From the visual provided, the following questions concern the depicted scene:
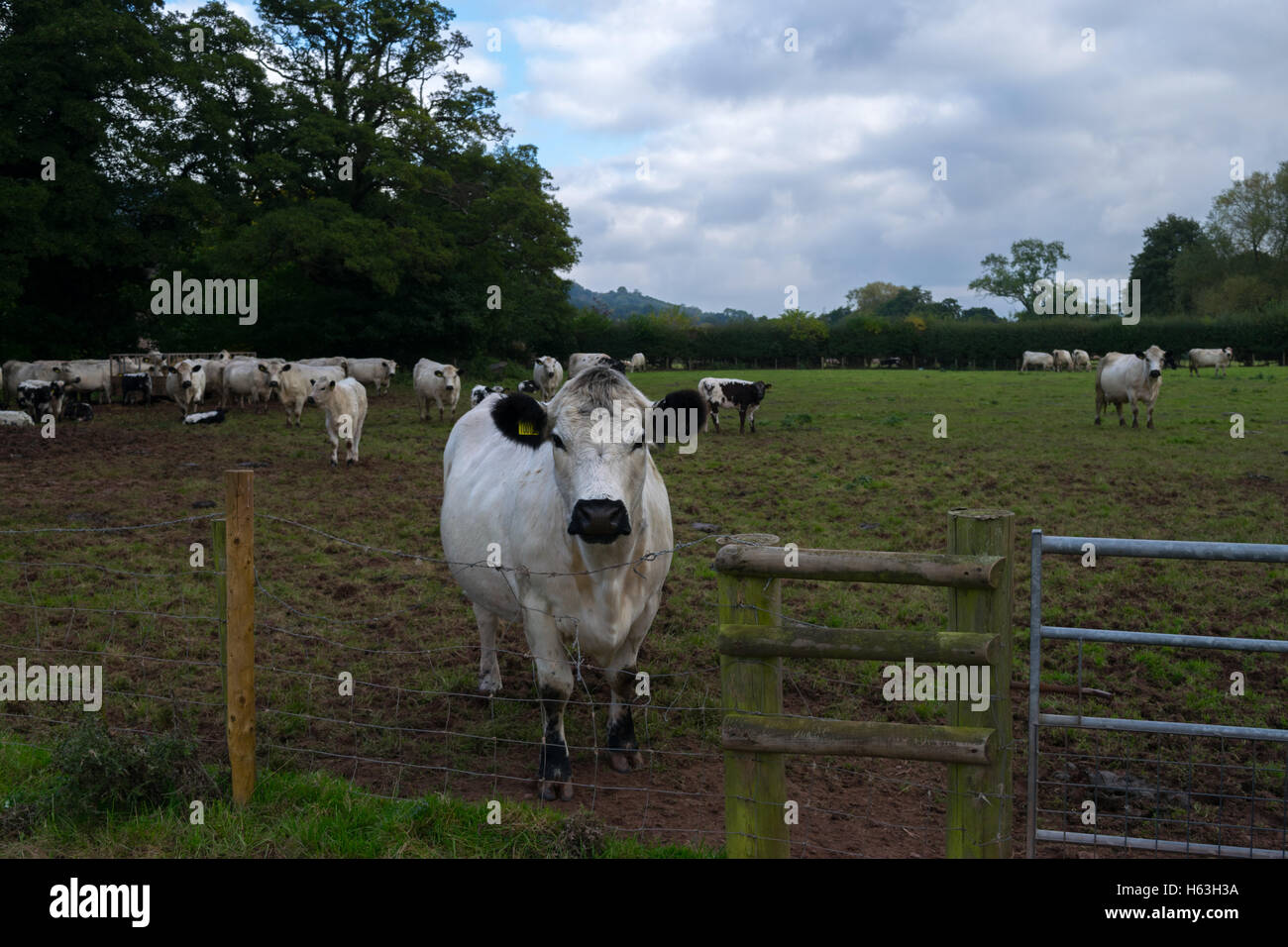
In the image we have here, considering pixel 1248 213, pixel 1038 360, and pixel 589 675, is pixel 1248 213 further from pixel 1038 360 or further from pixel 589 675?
pixel 589 675

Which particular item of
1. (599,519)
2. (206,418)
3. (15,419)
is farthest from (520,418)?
(15,419)

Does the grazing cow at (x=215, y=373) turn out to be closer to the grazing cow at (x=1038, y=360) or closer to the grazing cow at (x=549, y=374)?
the grazing cow at (x=549, y=374)

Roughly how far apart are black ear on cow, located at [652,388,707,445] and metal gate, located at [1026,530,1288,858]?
181cm

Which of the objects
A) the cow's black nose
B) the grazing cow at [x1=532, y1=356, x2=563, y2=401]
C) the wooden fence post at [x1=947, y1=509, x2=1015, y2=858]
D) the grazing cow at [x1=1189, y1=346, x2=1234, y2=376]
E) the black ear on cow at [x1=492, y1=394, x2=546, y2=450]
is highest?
the grazing cow at [x1=1189, y1=346, x2=1234, y2=376]

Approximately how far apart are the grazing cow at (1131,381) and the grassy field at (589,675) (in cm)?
328

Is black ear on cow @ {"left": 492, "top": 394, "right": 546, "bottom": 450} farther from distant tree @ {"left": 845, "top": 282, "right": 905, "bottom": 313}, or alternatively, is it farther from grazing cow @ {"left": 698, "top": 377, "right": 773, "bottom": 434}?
distant tree @ {"left": 845, "top": 282, "right": 905, "bottom": 313}

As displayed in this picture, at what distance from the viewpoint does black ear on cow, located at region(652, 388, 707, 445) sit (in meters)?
4.67

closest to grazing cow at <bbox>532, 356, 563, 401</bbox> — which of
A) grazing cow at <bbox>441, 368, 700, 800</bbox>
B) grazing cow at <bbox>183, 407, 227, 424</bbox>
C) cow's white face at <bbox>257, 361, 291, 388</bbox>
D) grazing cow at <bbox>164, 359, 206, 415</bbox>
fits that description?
cow's white face at <bbox>257, 361, 291, 388</bbox>

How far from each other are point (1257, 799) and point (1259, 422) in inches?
688

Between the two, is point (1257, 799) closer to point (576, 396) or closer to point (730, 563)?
point (730, 563)

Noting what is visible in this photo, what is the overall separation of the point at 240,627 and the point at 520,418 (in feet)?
5.46

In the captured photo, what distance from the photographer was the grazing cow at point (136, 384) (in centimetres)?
2564

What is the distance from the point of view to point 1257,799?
4.71 meters

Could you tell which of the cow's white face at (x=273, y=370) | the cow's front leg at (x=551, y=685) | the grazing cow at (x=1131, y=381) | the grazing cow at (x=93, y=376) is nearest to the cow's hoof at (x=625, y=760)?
the cow's front leg at (x=551, y=685)
